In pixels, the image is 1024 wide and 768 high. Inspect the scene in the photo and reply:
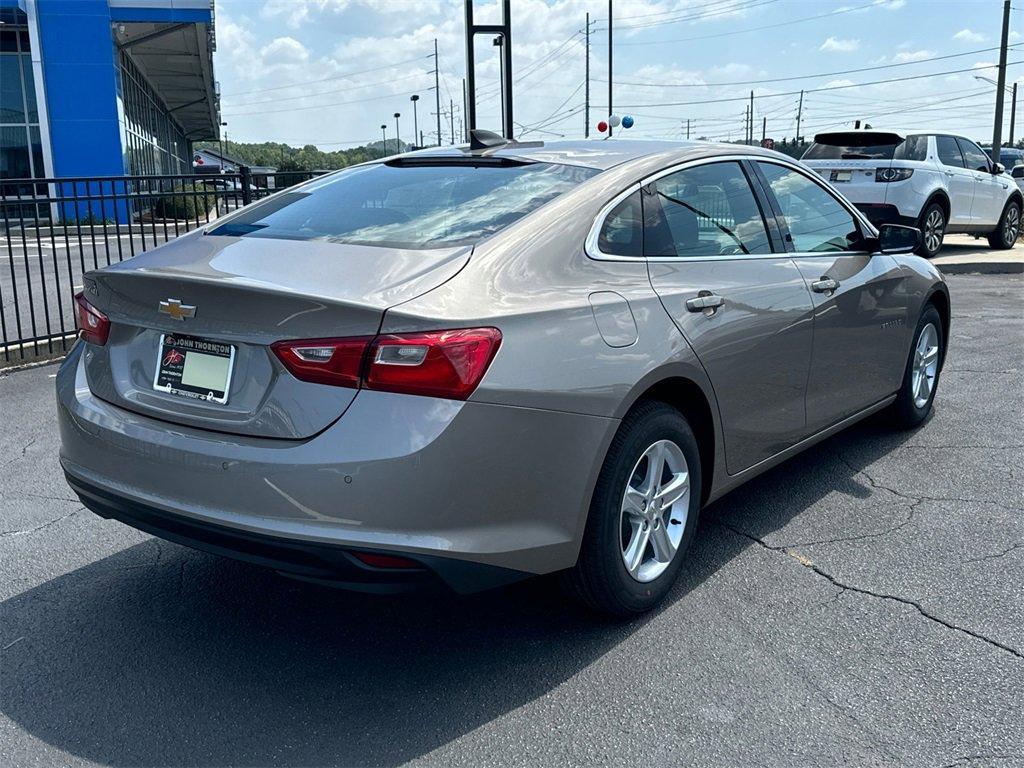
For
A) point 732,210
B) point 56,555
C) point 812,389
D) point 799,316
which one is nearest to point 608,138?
point 732,210

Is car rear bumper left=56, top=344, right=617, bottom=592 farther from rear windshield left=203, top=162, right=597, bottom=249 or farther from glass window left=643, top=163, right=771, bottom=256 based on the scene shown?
glass window left=643, top=163, right=771, bottom=256

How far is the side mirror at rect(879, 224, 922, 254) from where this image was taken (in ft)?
15.7

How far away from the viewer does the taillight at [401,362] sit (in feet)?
8.59

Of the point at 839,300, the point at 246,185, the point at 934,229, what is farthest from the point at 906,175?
the point at 839,300

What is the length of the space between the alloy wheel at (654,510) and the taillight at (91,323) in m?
1.81

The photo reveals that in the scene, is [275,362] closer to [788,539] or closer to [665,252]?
[665,252]

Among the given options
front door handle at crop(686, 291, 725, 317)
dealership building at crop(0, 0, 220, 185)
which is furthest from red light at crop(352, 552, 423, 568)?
dealership building at crop(0, 0, 220, 185)

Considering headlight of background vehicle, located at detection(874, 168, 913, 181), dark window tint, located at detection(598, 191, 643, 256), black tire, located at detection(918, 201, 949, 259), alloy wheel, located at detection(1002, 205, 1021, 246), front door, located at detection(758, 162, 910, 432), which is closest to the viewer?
dark window tint, located at detection(598, 191, 643, 256)

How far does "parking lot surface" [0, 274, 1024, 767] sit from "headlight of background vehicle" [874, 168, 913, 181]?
9460 millimetres

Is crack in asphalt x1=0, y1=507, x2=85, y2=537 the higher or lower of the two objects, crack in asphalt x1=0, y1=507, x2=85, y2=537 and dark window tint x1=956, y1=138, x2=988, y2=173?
the lower

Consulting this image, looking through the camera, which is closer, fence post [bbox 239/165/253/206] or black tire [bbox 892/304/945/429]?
black tire [bbox 892/304/945/429]

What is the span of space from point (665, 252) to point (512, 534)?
128 centimetres

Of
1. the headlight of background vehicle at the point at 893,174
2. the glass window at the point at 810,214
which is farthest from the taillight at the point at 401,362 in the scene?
the headlight of background vehicle at the point at 893,174

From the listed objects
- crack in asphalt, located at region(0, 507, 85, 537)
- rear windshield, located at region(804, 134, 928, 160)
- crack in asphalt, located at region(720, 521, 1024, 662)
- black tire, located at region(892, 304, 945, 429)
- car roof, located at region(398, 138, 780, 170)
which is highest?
rear windshield, located at region(804, 134, 928, 160)
